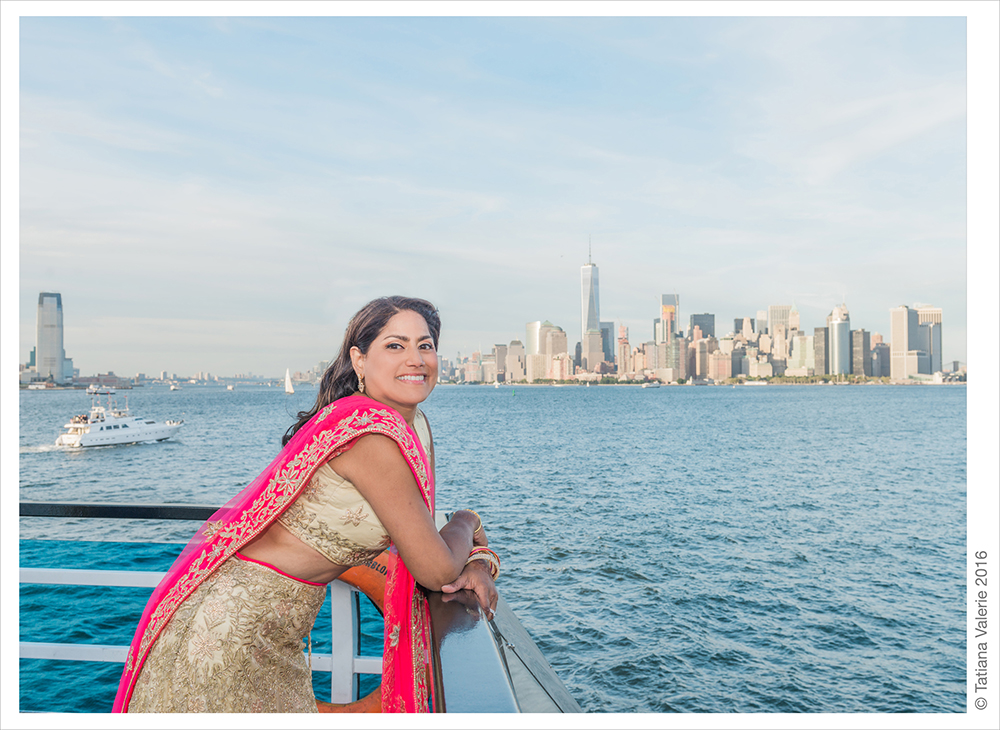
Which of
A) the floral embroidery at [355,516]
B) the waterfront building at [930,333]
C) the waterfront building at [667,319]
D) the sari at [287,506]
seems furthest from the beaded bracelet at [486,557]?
the waterfront building at [667,319]

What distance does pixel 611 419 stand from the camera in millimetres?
63875

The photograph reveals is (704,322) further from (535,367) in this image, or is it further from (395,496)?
(395,496)

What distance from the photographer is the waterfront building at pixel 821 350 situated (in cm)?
11162

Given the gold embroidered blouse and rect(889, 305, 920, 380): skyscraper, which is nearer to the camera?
the gold embroidered blouse

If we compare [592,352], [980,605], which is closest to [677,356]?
[592,352]

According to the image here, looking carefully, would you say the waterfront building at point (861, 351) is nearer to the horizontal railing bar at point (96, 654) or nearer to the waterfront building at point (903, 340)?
the waterfront building at point (903, 340)

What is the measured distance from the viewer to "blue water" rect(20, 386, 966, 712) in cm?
1025

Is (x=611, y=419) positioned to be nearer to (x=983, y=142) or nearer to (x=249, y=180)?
(x=249, y=180)

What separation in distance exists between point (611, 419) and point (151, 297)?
58440 millimetres

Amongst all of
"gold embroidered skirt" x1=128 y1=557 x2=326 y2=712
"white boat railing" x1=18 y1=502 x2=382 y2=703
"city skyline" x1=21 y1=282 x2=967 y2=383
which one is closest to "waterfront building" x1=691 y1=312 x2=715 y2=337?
"city skyline" x1=21 y1=282 x2=967 y2=383

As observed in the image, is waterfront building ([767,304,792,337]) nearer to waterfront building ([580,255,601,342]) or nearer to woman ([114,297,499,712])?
waterfront building ([580,255,601,342])

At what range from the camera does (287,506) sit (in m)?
1.43

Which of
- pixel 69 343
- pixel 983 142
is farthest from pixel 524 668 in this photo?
pixel 69 343

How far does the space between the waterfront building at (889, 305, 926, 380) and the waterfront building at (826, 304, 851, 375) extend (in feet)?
26.2
